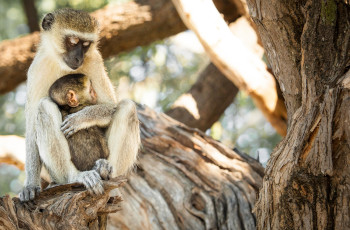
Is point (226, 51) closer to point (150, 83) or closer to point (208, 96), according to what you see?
point (208, 96)

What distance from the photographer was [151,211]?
19.0ft

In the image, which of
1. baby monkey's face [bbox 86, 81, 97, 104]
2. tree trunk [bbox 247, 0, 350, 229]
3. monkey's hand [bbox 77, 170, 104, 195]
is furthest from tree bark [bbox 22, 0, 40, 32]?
tree trunk [bbox 247, 0, 350, 229]

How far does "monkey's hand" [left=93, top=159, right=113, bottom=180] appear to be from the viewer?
4219 millimetres

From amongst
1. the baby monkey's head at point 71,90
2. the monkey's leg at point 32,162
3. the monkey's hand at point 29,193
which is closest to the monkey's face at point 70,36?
the baby monkey's head at point 71,90

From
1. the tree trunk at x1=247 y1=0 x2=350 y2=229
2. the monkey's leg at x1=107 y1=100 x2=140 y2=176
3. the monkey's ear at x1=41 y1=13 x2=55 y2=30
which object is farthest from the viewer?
the monkey's ear at x1=41 y1=13 x2=55 y2=30

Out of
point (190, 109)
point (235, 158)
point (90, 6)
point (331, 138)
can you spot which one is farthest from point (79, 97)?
point (90, 6)

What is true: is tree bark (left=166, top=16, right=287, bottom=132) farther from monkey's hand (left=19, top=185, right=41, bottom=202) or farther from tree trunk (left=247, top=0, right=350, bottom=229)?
monkey's hand (left=19, top=185, right=41, bottom=202)

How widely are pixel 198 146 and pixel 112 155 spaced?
2.06 metres

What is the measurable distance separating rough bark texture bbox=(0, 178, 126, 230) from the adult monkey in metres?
0.09

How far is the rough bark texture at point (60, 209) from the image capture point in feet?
12.4

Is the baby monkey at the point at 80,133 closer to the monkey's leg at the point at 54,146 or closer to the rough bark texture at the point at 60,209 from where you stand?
the monkey's leg at the point at 54,146

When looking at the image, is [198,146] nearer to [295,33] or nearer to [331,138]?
[295,33]

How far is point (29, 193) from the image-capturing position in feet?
13.6

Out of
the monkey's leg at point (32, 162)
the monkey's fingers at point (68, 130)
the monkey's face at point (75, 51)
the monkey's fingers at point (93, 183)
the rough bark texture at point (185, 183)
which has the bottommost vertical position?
the rough bark texture at point (185, 183)
